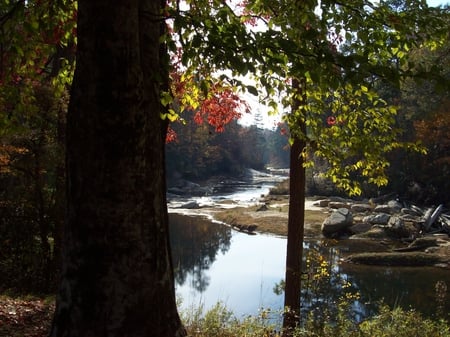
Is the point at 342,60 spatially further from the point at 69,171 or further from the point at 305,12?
the point at 69,171

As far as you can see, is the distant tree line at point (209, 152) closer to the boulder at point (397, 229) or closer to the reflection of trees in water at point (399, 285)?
the boulder at point (397, 229)

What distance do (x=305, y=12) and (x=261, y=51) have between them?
4.12ft

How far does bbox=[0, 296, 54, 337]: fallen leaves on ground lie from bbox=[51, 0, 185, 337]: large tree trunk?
3443 millimetres

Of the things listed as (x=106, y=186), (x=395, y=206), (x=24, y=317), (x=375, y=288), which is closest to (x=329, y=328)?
(x=24, y=317)

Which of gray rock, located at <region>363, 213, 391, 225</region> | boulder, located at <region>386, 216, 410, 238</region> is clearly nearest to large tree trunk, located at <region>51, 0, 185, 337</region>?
boulder, located at <region>386, 216, 410, 238</region>

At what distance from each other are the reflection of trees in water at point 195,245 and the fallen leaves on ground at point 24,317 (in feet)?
27.4

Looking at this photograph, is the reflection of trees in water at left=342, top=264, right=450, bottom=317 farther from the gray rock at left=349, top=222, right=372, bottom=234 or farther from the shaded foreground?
the gray rock at left=349, top=222, right=372, bottom=234

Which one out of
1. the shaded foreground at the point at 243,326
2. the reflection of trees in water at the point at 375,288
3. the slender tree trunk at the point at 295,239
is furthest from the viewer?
the reflection of trees in water at the point at 375,288

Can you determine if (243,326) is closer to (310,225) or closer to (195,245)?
(195,245)

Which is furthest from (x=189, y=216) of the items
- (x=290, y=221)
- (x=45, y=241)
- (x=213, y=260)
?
(x=290, y=221)

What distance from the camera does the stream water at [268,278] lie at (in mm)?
13547

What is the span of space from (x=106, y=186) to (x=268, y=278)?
15.3m

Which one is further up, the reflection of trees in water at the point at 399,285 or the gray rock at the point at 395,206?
the gray rock at the point at 395,206

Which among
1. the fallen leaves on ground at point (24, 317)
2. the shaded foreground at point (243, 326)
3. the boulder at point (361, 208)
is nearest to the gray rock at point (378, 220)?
the boulder at point (361, 208)
